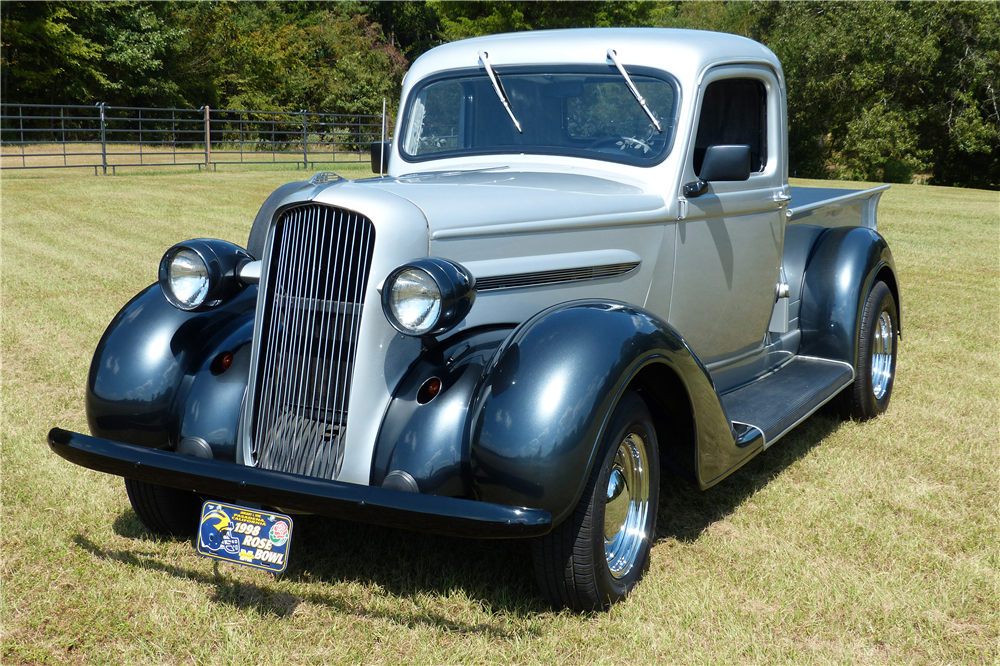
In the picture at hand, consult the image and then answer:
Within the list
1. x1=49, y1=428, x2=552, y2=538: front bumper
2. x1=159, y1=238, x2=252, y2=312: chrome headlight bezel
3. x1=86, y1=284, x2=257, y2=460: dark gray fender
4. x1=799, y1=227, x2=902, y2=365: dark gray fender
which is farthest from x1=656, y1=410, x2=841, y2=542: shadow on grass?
x1=159, y1=238, x2=252, y2=312: chrome headlight bezel

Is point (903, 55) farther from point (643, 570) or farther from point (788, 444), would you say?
point (643, 570)

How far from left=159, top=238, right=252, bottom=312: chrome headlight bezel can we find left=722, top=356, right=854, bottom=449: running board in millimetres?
2044

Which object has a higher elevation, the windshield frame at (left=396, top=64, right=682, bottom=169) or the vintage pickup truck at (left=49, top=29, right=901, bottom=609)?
the windshield frame at (left=396, top=64, right=682, bottom=169)

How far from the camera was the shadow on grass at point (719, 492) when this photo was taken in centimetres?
353

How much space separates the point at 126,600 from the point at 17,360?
349 cm

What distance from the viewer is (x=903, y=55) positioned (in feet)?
94.7

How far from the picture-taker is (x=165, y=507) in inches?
126

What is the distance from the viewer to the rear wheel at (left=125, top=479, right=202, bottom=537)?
316 cm

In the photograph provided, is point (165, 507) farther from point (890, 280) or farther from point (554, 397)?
point (890, 280)

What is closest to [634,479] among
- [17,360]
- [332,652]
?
[332,652]

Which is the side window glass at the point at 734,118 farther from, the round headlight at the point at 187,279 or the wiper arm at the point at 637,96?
the round headlight at the point at 187,279

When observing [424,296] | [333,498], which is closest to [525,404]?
[424,296]

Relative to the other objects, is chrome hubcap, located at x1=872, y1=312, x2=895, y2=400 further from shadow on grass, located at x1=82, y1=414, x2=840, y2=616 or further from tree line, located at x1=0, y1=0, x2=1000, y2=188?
tree line, located at x1=0, y1=0, x2=1000, y2=188

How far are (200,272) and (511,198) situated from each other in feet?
3.79
